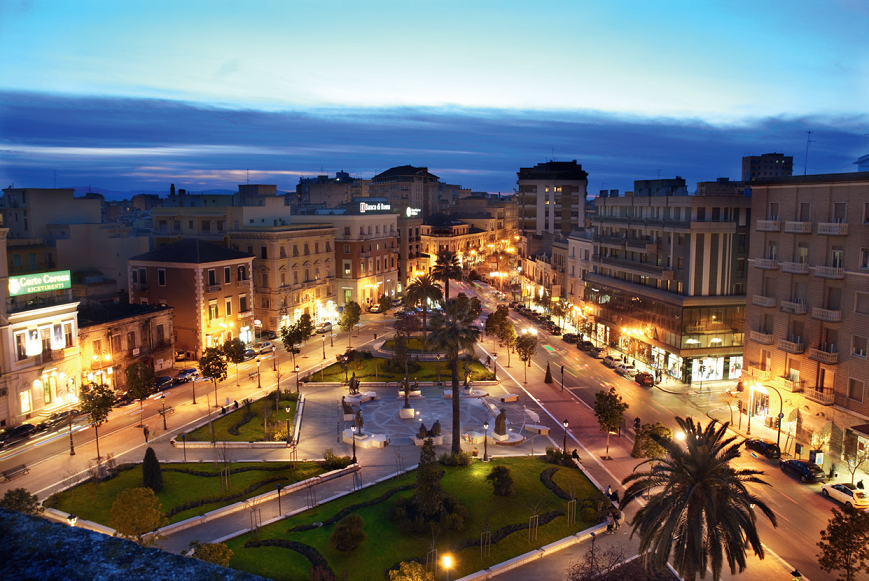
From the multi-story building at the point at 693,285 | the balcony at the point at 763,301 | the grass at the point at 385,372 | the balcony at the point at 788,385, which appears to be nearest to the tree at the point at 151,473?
the grass at the point at 385,372

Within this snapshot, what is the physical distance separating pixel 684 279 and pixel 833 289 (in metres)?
19.5

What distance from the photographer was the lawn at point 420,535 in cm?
2931

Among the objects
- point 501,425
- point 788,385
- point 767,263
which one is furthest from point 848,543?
point 767,263

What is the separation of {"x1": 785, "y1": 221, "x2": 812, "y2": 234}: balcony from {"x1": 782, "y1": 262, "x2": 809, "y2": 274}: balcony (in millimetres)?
2422

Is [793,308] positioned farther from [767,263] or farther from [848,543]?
[848,543]

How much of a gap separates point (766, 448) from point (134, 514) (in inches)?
1587

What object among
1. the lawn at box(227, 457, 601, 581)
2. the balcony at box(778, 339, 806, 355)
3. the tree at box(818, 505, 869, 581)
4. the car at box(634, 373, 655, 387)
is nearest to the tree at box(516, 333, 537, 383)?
the car at box(634, 373, 655, 387)

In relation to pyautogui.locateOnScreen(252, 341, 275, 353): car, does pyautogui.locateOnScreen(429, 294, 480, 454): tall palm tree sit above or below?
above

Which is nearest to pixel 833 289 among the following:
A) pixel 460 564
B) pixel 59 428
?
pixel 460 564

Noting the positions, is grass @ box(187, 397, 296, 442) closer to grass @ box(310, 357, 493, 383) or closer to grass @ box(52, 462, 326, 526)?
grass @ box(52, 462, 326, 526)

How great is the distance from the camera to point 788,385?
158ft

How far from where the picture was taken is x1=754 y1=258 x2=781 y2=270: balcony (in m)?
50.0

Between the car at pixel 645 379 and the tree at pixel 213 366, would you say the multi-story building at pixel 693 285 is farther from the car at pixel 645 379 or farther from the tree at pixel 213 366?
the tree at pixel 213 366

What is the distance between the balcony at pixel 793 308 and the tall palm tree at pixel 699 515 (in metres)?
27.5
